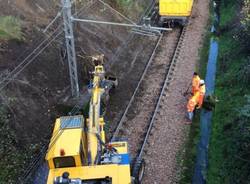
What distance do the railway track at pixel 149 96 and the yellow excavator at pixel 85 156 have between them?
3391 millimetres

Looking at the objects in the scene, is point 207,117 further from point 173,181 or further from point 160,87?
point 173,181

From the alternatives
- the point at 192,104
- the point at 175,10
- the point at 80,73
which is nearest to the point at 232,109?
the point at 192,104

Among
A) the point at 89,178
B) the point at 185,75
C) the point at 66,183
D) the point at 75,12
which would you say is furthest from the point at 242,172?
the point at 75,12

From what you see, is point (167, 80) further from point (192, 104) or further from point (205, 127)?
point (205, 127)

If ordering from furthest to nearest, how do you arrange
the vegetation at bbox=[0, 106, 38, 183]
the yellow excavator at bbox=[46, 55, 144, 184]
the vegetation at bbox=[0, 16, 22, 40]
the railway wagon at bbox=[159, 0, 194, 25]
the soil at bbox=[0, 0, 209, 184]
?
1. the railway wagon at bbox=[159, 0, 194, 25]
2. the vegetation at bbox=[0, 16, 22, 40]
3. the soil at bbox=[0, 0, 209, 184]
4. the vegetation at bbox=[0, 106, 38, 183]
5. the yellow excavator at bbox=[46, 55, 144, 184]

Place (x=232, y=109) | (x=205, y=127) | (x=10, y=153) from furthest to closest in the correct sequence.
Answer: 1. (x=205, y=127)
2. (x=232, y=109)
3. (x=10, y=153)

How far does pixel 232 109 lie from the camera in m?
17.9

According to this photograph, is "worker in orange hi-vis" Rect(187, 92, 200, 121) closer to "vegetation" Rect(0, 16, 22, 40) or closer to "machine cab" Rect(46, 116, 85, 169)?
"machine cab" Rect(46, 116, 85, 169)

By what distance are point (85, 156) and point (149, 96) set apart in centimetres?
827

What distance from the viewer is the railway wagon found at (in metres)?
26.3

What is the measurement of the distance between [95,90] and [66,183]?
18.6 feet

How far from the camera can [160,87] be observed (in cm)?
2053

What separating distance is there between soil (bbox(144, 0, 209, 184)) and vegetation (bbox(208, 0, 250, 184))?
4.76 ft

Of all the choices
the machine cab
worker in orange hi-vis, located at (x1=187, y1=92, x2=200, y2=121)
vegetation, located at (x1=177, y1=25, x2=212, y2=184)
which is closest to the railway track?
worker in orange hi-vis, located at (x1=187, y1=92, x2=200, y2=121)
